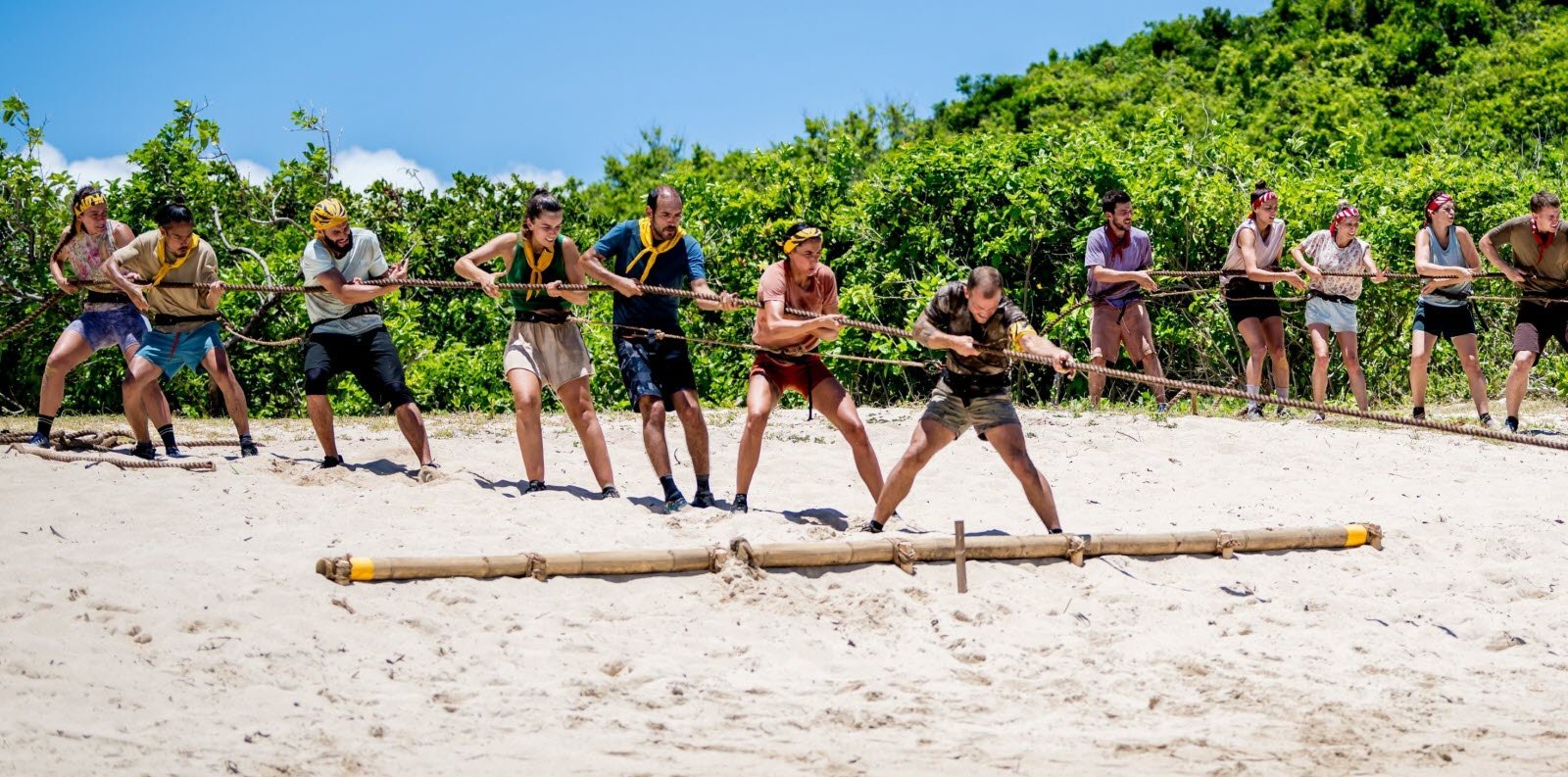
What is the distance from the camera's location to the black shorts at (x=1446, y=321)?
11047mm

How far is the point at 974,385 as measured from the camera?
24.9ft

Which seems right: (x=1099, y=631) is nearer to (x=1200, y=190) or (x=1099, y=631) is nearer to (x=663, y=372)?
(x=663, y=372)

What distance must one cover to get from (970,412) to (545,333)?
2378 millimetres

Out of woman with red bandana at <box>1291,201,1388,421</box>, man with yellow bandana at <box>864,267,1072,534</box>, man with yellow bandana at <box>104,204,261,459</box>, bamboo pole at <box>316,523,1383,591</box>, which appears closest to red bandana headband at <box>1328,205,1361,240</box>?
woman with red bandana at <box>1291,201,1388,421</box>

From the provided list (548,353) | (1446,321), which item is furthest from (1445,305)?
(548,353)

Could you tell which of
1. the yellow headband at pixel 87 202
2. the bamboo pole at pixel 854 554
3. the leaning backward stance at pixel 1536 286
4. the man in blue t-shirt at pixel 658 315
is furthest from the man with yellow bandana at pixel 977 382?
the yellow headband at pixel 87 202

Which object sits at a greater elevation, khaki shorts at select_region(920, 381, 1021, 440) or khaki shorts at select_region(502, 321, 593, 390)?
khaki shorts at select_region(502, 321, 593, 390)

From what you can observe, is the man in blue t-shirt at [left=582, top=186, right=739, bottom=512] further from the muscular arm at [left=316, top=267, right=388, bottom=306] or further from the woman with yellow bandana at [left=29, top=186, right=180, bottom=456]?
the woman with yellow bandana at [left=29, top=186, right=180, bottom=456]

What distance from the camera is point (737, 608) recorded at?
21.9 ft

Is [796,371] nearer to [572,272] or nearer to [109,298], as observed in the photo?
[572,272]

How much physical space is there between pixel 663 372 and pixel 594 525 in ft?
3.42

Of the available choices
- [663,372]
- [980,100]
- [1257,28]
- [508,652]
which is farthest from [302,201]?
[1257,28]

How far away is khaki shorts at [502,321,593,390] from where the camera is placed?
8.52m

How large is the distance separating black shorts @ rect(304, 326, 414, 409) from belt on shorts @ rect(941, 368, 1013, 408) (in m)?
3.15
